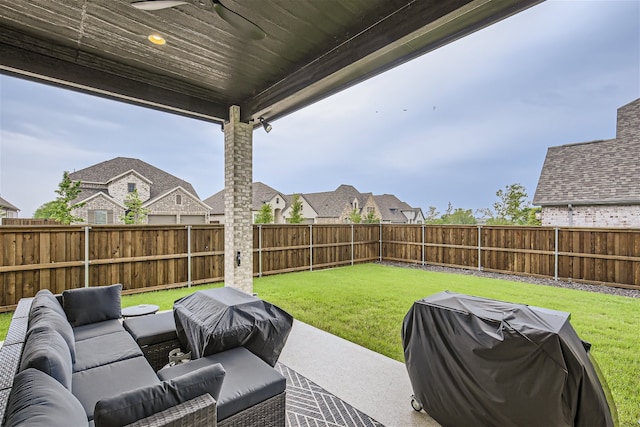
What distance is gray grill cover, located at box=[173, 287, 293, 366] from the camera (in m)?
2.41

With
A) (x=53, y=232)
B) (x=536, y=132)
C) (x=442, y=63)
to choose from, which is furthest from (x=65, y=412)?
(x=536, y=132)

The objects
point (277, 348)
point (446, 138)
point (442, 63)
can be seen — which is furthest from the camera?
point (446, 138)

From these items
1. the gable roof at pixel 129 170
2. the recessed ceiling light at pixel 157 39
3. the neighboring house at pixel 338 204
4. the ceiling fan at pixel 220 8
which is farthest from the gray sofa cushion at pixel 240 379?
the neighboring house at pixel 338 204

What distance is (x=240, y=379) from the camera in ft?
6.55

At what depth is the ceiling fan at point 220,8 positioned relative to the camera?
241 centimetres

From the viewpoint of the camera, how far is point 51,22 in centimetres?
323

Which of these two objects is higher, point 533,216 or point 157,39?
point 157,39

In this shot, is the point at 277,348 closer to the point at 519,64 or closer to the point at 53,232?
the point at 53,232

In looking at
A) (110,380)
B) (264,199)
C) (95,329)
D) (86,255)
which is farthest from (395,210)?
(110,380)

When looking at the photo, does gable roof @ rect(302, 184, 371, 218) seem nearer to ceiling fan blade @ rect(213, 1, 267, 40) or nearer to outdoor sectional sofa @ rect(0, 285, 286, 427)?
ceiling fan blade @ rect(213, 1, 267, 40)

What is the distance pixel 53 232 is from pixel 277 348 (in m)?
5.41

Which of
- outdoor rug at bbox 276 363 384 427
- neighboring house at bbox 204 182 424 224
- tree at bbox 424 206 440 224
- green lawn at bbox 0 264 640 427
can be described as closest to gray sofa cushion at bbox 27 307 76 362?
outdoor rug at bbox 276 363 384 427

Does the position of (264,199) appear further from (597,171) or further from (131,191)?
(597,171)

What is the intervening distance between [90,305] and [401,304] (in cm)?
474
